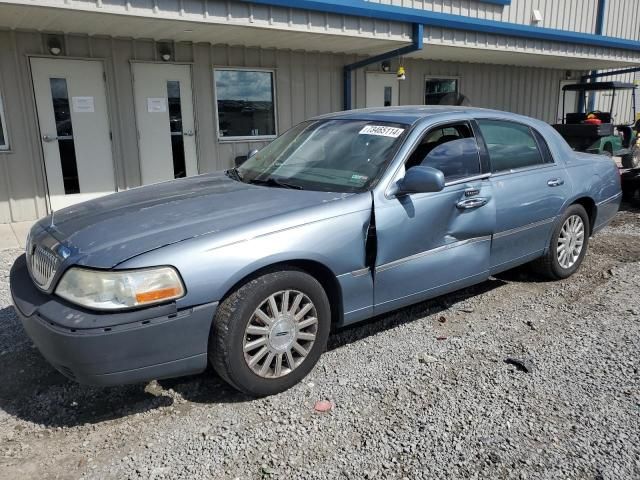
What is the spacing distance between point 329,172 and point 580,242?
109 inches

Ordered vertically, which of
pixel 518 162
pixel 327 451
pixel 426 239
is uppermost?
pixel 518 162

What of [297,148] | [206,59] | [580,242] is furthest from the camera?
[206,59]

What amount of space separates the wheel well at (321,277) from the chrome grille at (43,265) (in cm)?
95

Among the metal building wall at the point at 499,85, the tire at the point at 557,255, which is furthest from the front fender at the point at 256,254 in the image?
the metal building wall at the point at 499,85

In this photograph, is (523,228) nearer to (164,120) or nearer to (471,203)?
(471,203)

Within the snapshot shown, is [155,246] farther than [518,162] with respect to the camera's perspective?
No

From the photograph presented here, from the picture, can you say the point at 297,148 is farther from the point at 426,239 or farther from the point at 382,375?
the point at 382,375

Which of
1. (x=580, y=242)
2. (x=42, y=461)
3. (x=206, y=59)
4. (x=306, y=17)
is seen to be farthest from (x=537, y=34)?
(x=42, y=461)

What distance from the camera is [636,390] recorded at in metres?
3.01

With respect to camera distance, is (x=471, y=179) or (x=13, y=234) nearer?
(x=471, y=179)

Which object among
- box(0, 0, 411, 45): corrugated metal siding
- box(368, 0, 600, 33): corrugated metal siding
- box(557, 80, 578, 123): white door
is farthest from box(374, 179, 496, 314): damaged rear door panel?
box(557, 80, 578, 123): white door

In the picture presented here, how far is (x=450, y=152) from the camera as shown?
380cm

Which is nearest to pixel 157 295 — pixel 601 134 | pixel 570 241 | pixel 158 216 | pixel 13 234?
pixel 158 216

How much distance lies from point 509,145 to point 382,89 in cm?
729
